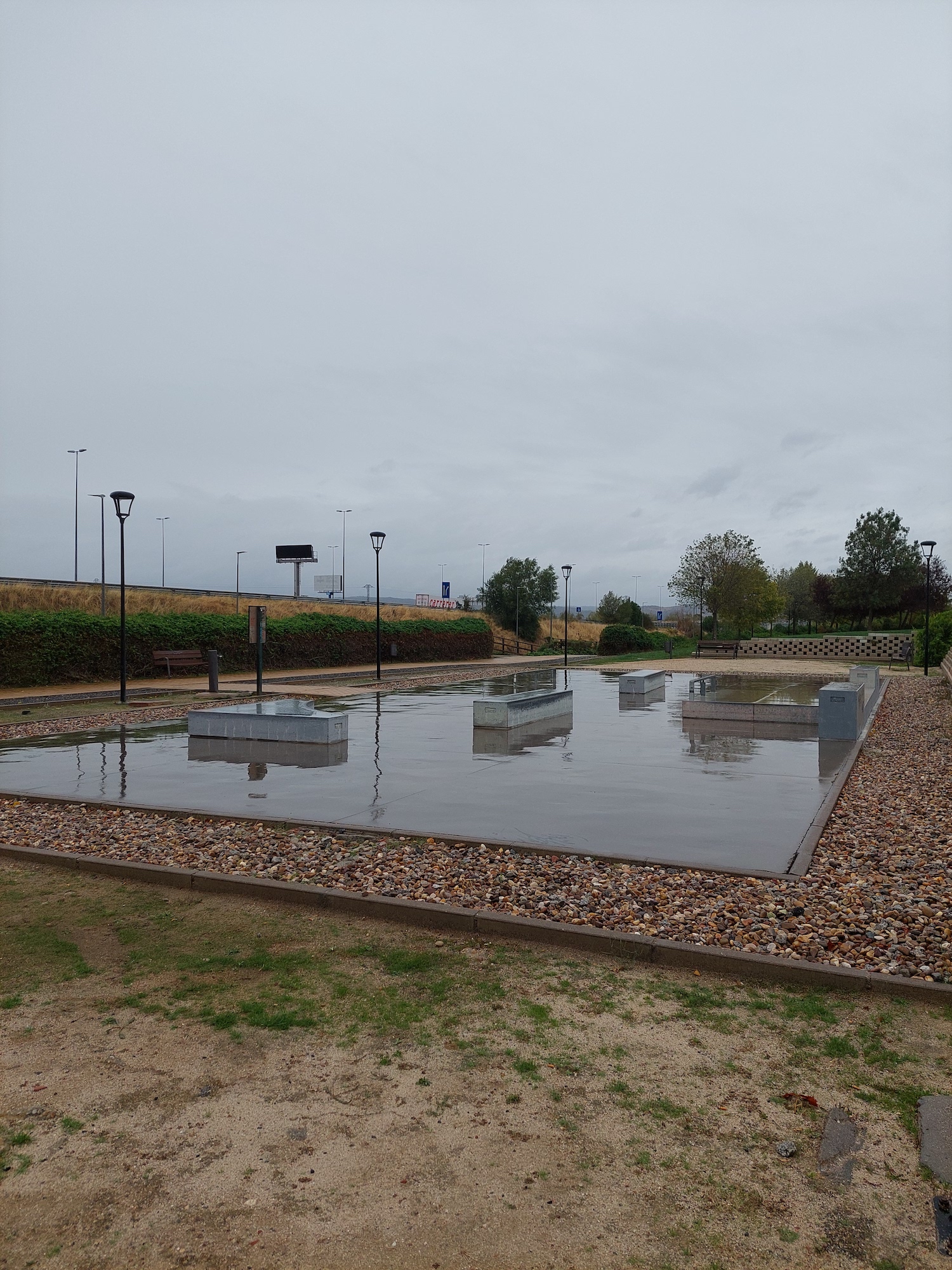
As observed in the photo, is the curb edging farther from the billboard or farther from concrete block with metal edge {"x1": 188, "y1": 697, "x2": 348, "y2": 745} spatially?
the billboard

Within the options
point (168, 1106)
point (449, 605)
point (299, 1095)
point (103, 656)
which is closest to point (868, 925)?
point (299, 1095)

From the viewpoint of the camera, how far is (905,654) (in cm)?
3803

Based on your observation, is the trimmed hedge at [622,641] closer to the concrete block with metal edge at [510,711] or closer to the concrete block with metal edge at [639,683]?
the concrete block with metal edge at [639,683]

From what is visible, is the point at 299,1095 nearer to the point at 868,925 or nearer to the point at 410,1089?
the point at 410,1089

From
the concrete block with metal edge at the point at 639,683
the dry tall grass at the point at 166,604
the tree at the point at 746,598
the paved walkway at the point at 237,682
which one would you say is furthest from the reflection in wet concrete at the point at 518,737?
the tree at the point at 746,598

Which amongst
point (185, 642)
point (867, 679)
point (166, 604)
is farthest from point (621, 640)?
point (185, 642)

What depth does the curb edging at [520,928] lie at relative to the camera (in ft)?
13.4

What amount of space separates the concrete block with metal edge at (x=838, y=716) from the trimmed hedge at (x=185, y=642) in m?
19.1

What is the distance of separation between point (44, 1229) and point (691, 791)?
695cm

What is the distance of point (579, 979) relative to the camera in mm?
4184

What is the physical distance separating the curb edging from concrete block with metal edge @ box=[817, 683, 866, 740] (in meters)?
8.84

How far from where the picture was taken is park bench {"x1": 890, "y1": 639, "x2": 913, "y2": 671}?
113 ft

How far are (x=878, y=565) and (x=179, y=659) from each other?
56.3m

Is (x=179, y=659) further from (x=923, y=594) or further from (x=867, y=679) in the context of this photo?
(x=923, y=594)
